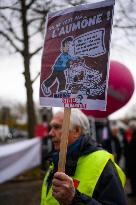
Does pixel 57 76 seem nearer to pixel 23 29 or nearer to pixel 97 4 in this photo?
pixel 97 4

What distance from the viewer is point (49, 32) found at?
2.92 meters

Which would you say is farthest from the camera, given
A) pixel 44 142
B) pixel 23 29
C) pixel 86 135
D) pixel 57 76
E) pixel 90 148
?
pixel 44 142

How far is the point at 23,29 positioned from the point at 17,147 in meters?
2.64

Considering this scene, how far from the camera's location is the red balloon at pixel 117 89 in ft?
21.4

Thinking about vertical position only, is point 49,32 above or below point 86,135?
above

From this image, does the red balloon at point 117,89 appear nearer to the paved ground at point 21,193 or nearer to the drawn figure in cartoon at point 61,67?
the paved ground at point 21,193

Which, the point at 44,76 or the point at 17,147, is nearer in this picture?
the point at 44,76

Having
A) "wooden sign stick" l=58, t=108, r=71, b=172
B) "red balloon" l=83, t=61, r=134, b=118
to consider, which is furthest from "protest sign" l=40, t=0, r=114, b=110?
"red balloon" l=83, t=61, r=134, b=118

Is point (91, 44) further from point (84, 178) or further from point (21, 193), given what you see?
point (21, 193)

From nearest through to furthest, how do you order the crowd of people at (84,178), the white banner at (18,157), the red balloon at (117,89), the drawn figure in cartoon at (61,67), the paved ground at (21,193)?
the crowd of people at (84,178) < the drawn figure in cartoon at (61,67) < the red balloon at (117,89) < the paved ground at (21,193) < the white banner at (18,157)

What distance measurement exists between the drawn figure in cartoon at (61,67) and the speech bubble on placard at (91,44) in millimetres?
55

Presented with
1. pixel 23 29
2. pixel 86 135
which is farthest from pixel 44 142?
pixel 86 135

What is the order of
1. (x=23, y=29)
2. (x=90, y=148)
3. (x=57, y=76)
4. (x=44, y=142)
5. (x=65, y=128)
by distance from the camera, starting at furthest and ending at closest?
1. (x=44, y=142)
2. (x=23, y=29)
3. (x=90, y=148)
4. (x=57, y=76)
5. (x=65, y=128)

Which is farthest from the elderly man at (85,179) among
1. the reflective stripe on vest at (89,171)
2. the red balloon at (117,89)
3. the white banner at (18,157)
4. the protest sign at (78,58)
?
the white banner at (18,157)
